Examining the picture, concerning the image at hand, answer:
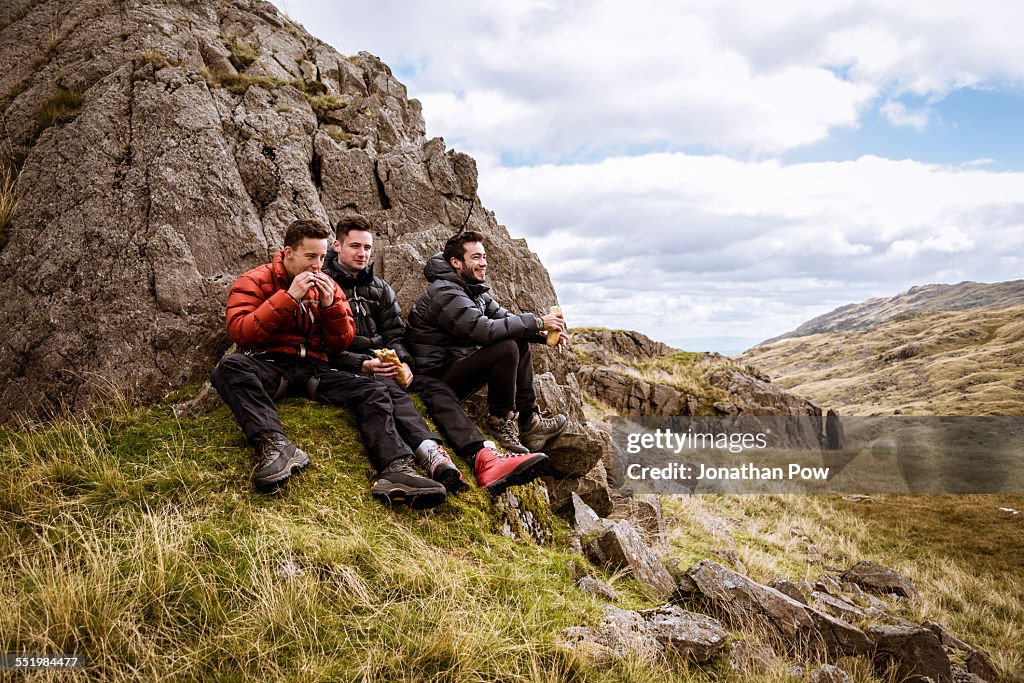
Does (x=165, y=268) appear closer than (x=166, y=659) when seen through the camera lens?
No

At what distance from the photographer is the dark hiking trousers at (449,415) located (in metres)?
6.30

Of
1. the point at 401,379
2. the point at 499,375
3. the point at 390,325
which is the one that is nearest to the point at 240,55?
the point at 390,325

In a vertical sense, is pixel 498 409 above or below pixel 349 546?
above

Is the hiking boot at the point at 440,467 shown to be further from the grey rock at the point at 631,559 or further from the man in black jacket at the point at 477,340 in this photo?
the grey rock at the point at 631,559

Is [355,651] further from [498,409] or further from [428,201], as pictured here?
[428,201]

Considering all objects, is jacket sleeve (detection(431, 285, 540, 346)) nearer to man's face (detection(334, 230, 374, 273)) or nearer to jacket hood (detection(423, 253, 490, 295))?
jacket hood (detection(423, 253, 490, 295))

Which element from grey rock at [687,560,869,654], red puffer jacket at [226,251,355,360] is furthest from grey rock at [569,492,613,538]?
red puffer jacket at [226,251,355,360]

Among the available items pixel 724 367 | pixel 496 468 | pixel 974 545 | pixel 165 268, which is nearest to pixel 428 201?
pixel 165 268

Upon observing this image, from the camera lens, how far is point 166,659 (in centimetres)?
321

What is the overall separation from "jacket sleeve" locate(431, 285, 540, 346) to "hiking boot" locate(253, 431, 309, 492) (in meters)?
2.51

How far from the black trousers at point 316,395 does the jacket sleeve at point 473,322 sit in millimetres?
1208

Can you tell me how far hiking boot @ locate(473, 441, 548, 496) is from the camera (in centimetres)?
571

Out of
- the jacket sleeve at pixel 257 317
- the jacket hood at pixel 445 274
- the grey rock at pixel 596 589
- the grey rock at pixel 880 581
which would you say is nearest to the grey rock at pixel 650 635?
the grey rock at pixel 596 589

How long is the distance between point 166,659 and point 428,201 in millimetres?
8883
